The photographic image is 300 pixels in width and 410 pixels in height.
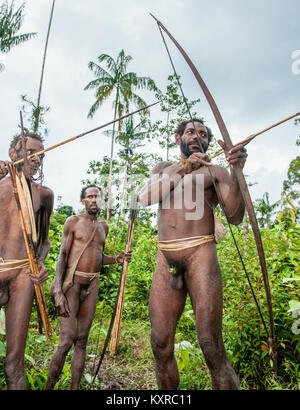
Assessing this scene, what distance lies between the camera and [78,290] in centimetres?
352

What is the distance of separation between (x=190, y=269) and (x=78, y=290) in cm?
171

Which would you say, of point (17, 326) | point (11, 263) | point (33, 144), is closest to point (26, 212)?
point (11, 263)

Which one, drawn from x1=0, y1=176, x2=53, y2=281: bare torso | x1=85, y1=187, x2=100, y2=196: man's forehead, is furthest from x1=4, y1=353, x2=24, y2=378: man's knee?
x1=85, y1=187, x2=100, y2=196: man's forehead

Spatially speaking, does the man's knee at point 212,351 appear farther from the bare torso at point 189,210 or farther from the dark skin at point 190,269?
the bare torso at point 189,210

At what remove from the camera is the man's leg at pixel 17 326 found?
2236 millimetres

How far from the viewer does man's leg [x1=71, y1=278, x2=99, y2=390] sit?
10.4 feet

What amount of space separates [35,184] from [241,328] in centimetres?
243

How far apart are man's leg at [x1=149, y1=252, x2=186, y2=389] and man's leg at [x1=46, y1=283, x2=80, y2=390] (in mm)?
1170

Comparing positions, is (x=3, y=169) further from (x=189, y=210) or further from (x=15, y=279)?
(x=189, y=210)

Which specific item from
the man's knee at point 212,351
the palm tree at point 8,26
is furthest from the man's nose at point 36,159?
the palm tree at point 8,26

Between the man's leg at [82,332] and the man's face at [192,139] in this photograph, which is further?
the man's leg at [82,332]
